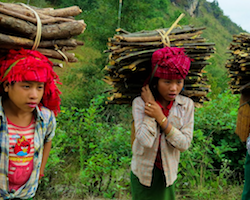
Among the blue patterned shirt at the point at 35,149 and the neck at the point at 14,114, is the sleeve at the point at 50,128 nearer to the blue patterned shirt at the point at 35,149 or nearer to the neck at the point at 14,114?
the blue patterned shirt at the point at 35,149

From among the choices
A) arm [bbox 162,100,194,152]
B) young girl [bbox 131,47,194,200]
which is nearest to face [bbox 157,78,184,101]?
young girl [bbox 131,47,194,200]

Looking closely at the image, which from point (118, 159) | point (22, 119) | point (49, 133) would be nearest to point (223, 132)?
point (118, 159)

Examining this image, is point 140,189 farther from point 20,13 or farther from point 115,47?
point 20,13

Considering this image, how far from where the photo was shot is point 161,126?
2010mm

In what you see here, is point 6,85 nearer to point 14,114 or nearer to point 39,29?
point 14,114

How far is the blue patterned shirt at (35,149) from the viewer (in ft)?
5.44

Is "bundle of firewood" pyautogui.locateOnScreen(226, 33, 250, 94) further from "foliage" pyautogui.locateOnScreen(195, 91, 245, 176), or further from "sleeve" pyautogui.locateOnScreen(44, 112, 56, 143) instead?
"sleeve" pyautogui.locateOnScreen(44, 112, 56, 143)

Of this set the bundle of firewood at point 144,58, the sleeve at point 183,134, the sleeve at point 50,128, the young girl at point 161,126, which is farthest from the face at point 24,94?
the sleeve at point 183,134

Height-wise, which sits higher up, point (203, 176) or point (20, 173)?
point (20, 173)

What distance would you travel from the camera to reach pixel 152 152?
2104 millimetres

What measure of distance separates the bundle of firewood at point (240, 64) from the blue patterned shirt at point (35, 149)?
233cm

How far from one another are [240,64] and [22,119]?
9.01 ft

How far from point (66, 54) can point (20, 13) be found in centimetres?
46

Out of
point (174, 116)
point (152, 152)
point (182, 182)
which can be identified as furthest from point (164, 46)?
point (182, 182)
